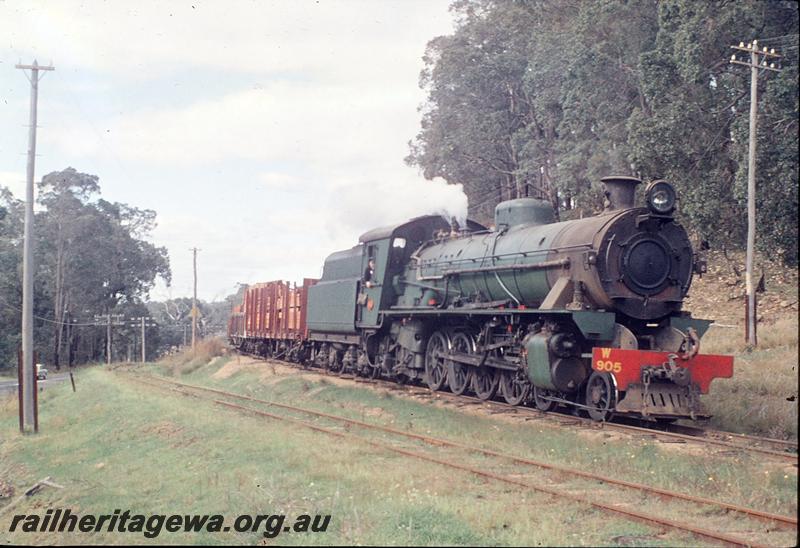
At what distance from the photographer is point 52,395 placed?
31234 mm

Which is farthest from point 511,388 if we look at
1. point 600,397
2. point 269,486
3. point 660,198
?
point 269,486

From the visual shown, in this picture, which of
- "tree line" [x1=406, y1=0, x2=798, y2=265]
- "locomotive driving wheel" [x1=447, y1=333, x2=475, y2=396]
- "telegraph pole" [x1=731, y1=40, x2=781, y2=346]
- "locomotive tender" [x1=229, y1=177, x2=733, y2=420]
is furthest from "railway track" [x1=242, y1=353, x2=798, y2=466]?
"telegraph pole" [x1=731, y1=40, x2=781, y2=346]

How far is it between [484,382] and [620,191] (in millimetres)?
5142

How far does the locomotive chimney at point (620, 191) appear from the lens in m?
13.4

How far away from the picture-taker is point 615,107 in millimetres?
28453

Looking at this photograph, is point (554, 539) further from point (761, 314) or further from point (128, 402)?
point (761, 314)

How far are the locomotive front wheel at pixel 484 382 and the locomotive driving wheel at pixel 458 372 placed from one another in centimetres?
34

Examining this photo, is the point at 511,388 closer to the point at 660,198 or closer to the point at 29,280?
the point at 660,198

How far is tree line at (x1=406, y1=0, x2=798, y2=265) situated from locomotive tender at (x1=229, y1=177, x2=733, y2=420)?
2.55 meters

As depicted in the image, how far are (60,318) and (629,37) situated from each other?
46105mm

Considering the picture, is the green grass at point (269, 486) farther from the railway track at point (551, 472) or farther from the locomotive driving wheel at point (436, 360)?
the locomotive driving wheel at point (436, 360)

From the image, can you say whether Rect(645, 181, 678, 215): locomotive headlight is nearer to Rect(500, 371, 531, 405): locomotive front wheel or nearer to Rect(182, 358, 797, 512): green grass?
Rect(182, 358, 797, 512): green grass

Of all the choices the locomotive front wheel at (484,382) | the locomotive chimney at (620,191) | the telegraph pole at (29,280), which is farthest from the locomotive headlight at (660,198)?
the telegraph pole at (29,280)

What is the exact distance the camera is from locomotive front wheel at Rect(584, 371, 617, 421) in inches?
489
